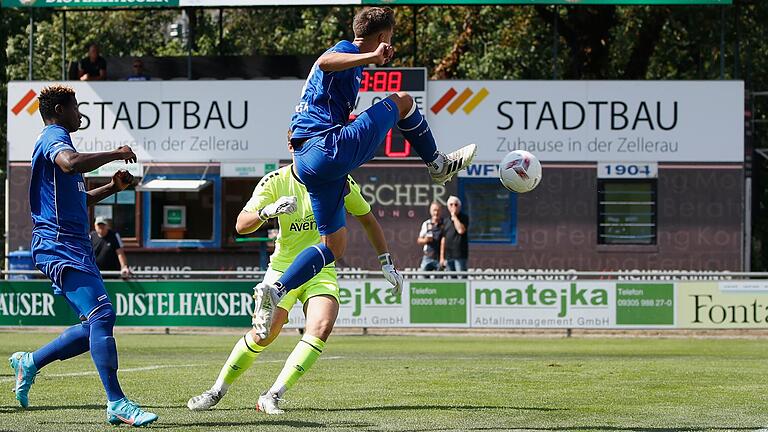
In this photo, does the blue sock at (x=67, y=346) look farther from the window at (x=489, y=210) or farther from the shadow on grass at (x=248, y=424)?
the window at (x=489, y=210)

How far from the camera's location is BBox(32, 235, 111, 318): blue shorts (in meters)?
8.35

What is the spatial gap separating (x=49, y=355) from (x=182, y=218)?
19.8m

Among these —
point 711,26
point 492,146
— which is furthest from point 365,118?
point 711,26

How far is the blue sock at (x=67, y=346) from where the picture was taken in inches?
343

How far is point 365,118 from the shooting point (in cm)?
854

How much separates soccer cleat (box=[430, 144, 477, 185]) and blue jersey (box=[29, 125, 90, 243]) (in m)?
2.37

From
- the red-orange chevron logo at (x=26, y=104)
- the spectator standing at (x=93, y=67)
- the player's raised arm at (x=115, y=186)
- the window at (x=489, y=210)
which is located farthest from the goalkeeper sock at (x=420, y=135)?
the red-orange chevron logo at (x=26, y=104)

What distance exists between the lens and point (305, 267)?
345 inches

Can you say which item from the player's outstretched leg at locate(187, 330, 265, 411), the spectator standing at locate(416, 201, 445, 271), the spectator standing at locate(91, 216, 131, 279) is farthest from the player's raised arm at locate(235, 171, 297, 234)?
the spectator standing at locate(416, 201, 445, 271)

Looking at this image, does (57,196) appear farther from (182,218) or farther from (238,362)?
(182,218)

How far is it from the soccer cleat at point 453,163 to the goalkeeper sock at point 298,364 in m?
1.36

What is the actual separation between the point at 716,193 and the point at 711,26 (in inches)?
282

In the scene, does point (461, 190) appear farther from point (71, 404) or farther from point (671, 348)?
point (71, 404)

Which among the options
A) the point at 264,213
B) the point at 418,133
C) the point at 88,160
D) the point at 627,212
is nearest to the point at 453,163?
the point at 418,133
